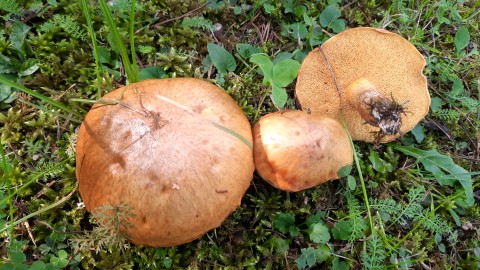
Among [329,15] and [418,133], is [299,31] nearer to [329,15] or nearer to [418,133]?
[329,15]

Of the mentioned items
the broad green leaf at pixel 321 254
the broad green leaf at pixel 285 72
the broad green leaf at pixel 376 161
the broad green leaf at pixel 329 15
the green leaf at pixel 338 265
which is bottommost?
the green leaf at pixel 338 265

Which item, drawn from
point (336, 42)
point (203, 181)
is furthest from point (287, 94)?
point (203, 181)

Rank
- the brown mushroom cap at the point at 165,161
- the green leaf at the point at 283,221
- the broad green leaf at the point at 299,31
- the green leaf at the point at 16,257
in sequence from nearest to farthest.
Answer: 1. the brown mushroom cap at the point at 165,161
2. the green leaf at the point at 16,257
3. the green leaf at the point at 283,221
4. the broad green leaf at the point at 299,31

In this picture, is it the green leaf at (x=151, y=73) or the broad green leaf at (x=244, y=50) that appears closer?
the green leaf at (x=151, y=73)

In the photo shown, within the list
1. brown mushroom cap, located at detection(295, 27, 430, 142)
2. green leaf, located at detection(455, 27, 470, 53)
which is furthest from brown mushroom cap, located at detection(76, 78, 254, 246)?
green leaf, located at detection(455, 27, 470, 53)

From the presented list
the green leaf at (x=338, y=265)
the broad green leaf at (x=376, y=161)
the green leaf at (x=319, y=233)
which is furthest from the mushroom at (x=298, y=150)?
the green leaf at (x=338, y=265)

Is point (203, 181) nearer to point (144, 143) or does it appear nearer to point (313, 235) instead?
point (144, 143)

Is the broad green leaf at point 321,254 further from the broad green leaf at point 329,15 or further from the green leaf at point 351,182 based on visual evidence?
the broad green leaf at point 329,15
